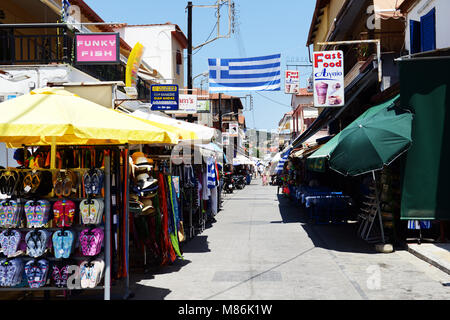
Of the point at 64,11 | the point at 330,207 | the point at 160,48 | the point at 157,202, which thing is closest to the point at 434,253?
the point at 157,202

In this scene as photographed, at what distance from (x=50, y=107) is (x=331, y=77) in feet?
35.8

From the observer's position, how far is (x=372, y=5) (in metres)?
16.6

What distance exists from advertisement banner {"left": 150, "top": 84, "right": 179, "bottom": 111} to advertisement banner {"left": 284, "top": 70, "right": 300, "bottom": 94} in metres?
15.3

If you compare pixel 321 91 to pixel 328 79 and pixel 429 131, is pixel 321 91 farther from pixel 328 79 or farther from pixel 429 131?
pixel 429 131

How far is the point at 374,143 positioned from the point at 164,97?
828cm

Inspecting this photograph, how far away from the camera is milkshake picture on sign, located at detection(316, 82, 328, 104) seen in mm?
15039

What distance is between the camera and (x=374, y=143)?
9852mm

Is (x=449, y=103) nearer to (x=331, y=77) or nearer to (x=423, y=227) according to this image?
(x=423, y=227)

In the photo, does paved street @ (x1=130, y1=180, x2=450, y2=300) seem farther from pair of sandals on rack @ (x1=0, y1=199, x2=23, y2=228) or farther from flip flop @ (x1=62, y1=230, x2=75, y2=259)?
pair of sandals on rack @ (x1=0, y1=199, x2=23, y2=228)

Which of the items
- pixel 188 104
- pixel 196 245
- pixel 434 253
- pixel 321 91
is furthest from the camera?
pixel 188 104

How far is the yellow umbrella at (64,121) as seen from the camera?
5438mm

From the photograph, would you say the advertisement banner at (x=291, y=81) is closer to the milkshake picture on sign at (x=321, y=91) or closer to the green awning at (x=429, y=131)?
the milkshake picture on sign at (x=321, y=91)

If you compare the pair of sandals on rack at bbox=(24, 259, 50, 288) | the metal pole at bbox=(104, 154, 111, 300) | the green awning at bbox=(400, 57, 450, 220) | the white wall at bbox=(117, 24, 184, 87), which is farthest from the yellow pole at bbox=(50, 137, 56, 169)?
the white wall at bbox=(117, 24, 184, 87)
